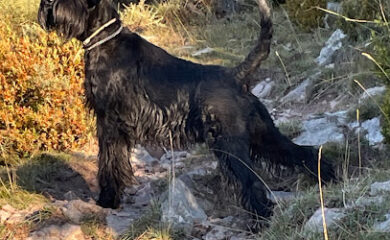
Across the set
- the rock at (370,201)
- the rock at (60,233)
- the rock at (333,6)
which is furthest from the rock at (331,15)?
the rock at (60,233)

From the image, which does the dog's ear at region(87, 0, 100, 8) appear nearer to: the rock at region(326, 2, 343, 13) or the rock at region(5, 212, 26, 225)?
the rock at region(5, 212, 26, 225)

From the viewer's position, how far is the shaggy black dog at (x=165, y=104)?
431 centimetres

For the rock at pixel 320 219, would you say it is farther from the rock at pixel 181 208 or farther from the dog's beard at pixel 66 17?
the dog's beard at pixel 66 17

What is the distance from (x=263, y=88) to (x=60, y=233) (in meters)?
4.00

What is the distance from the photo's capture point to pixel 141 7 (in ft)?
36.8

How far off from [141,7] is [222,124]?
23.9 ft

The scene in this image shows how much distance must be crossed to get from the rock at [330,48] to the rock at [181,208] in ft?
12.1

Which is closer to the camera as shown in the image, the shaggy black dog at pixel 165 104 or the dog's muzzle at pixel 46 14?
the shaggy black dog at pixel 165 104

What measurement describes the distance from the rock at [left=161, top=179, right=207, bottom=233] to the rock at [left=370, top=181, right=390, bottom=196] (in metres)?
1.24

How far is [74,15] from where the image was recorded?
4.45 m

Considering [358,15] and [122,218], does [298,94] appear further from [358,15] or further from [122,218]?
[122,218]

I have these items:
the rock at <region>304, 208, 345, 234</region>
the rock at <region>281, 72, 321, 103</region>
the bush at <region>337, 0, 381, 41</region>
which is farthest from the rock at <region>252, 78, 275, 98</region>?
the rock at <region>304, 208, 345, 234</region>

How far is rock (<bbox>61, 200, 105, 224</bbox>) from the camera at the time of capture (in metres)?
4.65

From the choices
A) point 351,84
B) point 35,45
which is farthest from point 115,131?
point 351,84
